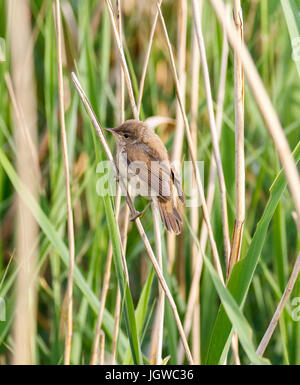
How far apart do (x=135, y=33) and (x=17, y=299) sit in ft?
5.54

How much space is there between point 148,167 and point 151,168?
0.01 m

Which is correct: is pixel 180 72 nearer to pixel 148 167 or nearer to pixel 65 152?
pixel 148 167

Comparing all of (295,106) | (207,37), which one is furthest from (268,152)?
(207,37)

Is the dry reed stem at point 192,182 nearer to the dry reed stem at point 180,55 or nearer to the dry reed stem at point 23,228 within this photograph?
the dry reed stem at point 180,55

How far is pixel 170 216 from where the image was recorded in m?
1.72

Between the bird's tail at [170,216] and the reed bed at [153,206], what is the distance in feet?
0.14

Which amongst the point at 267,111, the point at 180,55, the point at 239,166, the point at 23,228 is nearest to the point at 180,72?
the point at 180,55

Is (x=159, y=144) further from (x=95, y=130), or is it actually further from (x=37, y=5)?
(x=37, y=5)

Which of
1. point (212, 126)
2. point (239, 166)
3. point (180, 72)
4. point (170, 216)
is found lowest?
point (170, 216)

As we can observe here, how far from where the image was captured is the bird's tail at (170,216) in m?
1.68

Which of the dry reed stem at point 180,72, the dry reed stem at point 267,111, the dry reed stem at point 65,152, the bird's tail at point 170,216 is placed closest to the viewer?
the dry reed stem at point 267,111

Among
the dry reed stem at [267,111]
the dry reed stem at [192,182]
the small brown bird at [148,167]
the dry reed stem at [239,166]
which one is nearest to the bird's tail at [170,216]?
the small brown bird at [148,167]

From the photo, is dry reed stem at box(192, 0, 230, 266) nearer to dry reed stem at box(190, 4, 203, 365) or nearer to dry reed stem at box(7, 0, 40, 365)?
dry reed stem at box(190, 4, 203, 365)

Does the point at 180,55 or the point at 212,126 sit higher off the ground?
the point at 180,55
